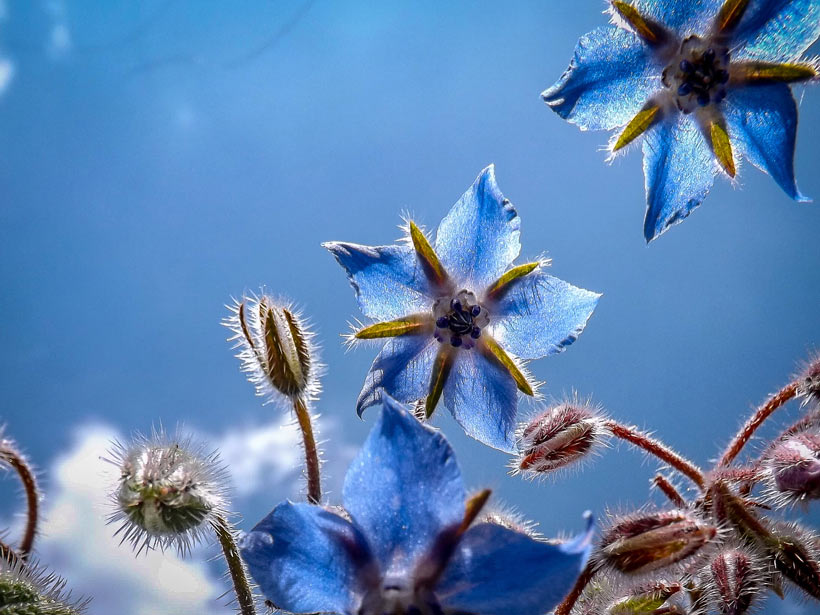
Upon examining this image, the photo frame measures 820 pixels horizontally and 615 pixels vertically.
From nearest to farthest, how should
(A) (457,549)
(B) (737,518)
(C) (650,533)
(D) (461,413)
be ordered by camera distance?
(A) (457,549)
(C) (650,533)
(B) (737,518)
(D) (461,413)

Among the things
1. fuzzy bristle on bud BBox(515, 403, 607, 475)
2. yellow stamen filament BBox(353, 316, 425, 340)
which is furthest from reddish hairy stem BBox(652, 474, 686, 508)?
yellow stamen filament BBox(353, 316, 425, 340)

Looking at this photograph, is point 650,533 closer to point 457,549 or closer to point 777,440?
point 457,549

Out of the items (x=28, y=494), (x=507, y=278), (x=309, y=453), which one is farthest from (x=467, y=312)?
(x=28, y=494)

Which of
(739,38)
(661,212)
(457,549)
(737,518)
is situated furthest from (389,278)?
(739,38)

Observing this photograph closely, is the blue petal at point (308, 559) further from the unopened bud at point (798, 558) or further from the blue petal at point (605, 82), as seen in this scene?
the blue petal at point (605, 82)

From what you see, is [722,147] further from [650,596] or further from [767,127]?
[650,596]

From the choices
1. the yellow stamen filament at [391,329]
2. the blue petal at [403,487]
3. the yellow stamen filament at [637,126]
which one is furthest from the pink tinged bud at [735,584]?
the yellow stamen filament at [637,126]
